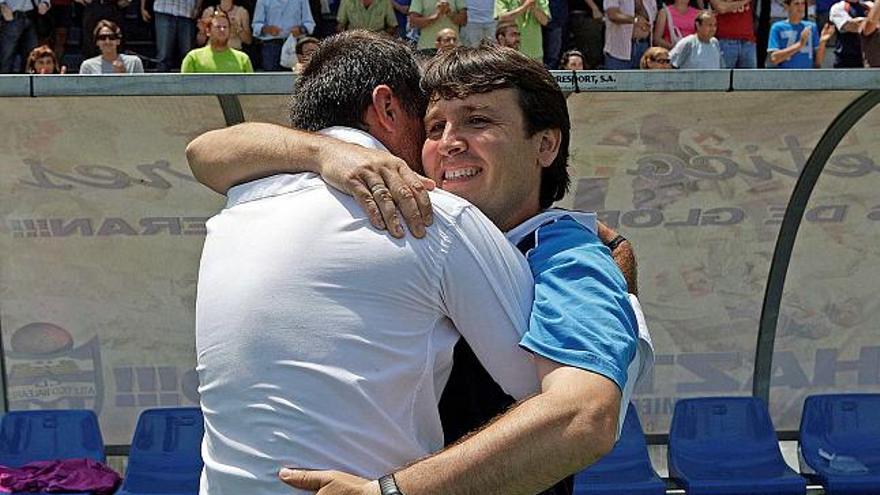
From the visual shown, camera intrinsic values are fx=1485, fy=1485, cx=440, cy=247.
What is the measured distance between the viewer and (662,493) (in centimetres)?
913

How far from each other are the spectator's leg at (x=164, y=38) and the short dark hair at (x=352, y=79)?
11.4 m

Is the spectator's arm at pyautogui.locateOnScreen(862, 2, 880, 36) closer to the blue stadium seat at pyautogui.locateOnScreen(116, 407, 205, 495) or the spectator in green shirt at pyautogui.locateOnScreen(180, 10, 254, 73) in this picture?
the spectator in green shirt at pyautogui.locateOnScreen(180, 10, 254, 73)

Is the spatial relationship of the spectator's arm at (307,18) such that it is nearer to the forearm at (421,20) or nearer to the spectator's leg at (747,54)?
the forearm at (421,20)

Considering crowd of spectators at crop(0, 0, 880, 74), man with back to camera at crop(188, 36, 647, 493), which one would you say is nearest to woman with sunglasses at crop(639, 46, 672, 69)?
crowd of spectators at crop(0, 0, 880, 74)

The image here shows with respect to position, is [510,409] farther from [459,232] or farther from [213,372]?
[213,372]

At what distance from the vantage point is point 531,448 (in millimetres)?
2242

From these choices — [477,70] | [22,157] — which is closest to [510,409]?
[477,70]

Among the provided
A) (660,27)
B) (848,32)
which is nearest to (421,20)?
(660,27)

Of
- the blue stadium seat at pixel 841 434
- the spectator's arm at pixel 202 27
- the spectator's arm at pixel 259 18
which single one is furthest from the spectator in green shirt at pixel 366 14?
the blue stadium seat at pixel 841 434

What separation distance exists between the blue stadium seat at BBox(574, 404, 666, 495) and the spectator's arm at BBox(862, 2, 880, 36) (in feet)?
20.7

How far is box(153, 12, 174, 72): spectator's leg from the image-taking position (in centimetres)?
1380

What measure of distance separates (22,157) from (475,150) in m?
7.45

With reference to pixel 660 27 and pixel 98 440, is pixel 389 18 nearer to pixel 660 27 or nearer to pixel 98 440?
pixel 660 27

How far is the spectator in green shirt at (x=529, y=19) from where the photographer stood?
13.1 metres
